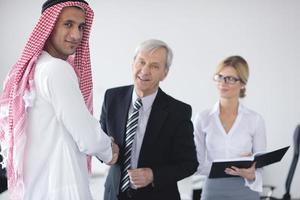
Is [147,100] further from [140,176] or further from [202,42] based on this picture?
[202,42]

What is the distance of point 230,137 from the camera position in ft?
8.34

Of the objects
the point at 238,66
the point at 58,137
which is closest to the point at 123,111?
the point at 58,137

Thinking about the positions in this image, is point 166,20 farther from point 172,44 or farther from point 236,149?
point 236,149

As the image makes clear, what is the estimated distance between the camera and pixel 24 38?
439 cm

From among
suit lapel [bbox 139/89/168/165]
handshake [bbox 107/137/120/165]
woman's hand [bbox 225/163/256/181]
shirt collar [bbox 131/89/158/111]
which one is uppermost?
shirt collar [bbox 131/89/158/111]

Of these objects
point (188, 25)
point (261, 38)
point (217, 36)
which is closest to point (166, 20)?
point (188, 25)

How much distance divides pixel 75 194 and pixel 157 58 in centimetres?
80

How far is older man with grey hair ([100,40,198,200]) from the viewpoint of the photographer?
194 centimetres

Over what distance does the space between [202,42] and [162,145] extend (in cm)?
258

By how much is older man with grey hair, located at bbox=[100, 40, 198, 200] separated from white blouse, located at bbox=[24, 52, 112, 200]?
31 centimetres

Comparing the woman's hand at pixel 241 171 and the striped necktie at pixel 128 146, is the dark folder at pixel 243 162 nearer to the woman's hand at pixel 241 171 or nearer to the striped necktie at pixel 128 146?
the woman's hand at pixel 241 171

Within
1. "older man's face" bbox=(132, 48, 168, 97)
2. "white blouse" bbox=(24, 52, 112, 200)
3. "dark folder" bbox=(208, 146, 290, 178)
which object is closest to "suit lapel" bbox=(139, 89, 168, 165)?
"older man's face" bbox=(132, 48, 168, 97)

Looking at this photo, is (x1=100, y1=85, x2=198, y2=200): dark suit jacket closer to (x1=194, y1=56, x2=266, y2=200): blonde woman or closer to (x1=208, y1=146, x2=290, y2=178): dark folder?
(x1=208, y1=146, x2=290, y2=178): dark folder

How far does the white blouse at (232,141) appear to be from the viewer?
2.53 meters
